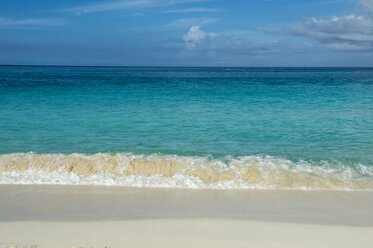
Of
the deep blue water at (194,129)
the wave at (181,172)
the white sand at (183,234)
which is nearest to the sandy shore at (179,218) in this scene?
the white sand at (183,234)

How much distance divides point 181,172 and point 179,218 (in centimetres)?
284

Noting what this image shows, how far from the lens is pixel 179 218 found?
6.27 m

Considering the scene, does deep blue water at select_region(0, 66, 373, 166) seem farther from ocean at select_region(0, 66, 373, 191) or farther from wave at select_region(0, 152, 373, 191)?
wave at select_region(0, 152, 373, 191)

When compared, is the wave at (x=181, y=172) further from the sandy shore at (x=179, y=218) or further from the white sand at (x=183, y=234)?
the white sand at (x=183, y=234)

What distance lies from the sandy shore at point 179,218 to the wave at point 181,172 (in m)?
0.44

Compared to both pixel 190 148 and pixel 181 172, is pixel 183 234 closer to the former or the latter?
pixel 181 172

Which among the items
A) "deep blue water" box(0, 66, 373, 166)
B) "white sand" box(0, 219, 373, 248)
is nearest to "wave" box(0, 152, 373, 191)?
"deep blue water" box(0, 66, 373, 166)

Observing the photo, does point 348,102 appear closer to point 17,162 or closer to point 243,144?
point 243,144

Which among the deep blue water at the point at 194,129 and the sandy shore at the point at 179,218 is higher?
the deep blue water at the point at 194,129

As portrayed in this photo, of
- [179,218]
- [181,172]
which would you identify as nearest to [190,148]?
[181,172]

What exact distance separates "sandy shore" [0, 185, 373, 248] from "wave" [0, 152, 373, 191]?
440 mm

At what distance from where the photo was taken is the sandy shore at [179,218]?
5395 mm

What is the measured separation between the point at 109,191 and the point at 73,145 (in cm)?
427

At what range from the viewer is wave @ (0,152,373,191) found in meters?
8.25
